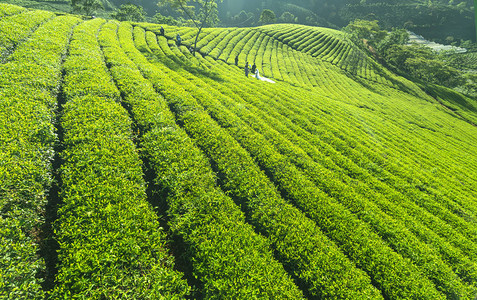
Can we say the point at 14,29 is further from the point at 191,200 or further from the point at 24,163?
the point at 191,200

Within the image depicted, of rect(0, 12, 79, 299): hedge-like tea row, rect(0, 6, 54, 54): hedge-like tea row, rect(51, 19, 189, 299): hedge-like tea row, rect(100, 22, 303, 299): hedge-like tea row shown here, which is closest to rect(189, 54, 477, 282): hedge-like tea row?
rect(100, 22, 303, 299): hedge-like tea row

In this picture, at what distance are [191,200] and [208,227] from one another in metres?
1.33

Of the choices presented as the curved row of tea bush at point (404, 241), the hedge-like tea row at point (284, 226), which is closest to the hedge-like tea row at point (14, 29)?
the hedge-like tea row at point (284, 226)

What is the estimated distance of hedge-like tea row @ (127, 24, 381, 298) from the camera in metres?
6.15

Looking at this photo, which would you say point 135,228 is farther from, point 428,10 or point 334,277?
point 428,10

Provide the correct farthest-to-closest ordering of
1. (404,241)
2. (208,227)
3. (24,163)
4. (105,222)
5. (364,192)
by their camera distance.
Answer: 1. (364,192)
2. (404,241)
3. (208,227)
4. (24,163)
5. (105,222)

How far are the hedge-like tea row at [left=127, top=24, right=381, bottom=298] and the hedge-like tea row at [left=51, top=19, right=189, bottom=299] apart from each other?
3521 millimetres

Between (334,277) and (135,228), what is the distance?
6.72 m

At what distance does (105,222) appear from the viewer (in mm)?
5691

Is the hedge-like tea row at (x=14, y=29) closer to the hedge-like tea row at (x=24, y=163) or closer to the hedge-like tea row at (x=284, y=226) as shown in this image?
the hedge-like tea row at (x=24, y=163)

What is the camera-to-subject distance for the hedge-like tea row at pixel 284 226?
242 inches

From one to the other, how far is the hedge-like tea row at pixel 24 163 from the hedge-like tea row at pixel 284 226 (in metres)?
6.33

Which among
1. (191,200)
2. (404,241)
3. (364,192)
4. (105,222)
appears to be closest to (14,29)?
(105,222)

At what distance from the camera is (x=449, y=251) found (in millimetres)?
8695
